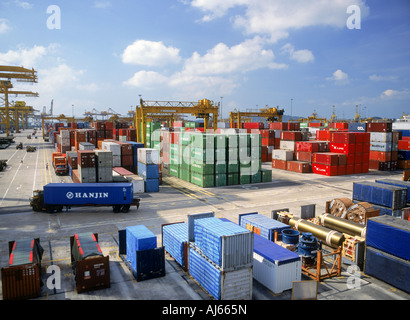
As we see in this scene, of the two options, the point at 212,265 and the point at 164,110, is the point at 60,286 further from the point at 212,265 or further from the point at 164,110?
the point at 164,110

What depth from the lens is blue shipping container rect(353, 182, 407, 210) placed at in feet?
80.4

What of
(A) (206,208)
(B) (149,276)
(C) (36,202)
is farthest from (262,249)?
(C) (36,202)

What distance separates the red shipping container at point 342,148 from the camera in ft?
165

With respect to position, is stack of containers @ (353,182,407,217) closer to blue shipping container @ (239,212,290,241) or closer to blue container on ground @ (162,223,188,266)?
blue shipping container @ (239,212,290,241)

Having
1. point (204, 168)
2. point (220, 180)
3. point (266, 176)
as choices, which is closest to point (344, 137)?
point (266, 176)

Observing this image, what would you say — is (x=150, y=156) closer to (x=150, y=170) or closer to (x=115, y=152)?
(x=150, y=170)

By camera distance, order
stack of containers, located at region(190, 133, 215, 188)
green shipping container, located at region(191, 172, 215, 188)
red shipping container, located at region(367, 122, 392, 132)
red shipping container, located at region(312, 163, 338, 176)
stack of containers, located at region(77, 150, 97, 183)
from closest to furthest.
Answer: stack of containers, located at region(77, 150, 97, 183)
stack of containers, located at region(190, 133, 215, 188)
green shipping container, located at region(191, 172, 215, 188)
red shipping container, located at region(312, 163, 338, 176)
red shipping container, located at region(367, 122, 392, 132)

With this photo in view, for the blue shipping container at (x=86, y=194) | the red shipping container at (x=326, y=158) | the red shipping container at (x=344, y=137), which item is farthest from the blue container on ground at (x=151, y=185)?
the red shipping container at (x=344, y=137)

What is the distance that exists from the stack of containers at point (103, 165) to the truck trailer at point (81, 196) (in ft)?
19.3

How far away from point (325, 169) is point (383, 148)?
13409mm

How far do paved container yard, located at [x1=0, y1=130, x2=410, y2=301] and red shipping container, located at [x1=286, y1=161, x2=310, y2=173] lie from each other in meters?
2.03

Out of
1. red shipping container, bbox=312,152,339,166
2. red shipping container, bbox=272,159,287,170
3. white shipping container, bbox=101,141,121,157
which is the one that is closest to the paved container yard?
red shipping container, bbox=312,152,339,166

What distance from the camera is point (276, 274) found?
15328mm
